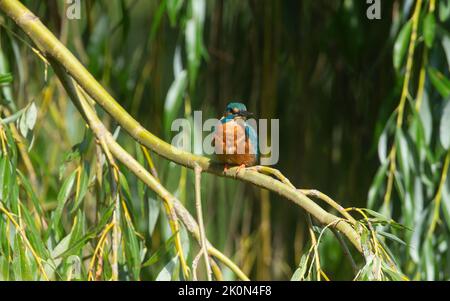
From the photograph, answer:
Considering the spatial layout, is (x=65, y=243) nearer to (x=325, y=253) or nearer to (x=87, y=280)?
(x=87, y=280)

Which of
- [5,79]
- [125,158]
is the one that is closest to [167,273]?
[125,158]

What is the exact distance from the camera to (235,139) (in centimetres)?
281

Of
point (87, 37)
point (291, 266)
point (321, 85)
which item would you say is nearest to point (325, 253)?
point (291, 266)

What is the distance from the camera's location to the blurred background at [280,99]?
3.02 meters

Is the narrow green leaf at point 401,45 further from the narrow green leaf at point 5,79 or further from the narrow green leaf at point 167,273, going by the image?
the narrow green leaf at point 5,79

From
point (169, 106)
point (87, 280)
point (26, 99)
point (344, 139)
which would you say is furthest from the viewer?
point (344, 139)

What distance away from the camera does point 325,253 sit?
3701mm

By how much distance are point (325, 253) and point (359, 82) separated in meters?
0.79

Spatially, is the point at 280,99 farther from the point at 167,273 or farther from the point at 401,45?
the point at 167,273

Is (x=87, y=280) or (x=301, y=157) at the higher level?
(x=301, y=157)

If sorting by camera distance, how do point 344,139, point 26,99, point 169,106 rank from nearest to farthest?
point 169,106
point 26,99
point 344,139

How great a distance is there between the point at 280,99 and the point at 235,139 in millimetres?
995

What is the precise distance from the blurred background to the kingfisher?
28 centimetres

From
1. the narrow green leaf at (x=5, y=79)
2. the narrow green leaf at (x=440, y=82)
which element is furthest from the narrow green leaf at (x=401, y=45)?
the narrow green leaf at (x=5, y=79)
